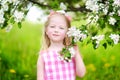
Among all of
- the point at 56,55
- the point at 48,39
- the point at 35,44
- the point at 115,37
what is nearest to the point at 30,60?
the point at 35,44

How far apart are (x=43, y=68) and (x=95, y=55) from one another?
2.40 m

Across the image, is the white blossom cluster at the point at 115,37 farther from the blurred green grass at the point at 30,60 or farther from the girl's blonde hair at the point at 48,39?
the blurred green grass at the point at 30,60

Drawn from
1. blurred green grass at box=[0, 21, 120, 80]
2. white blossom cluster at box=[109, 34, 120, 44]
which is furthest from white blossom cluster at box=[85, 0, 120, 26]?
blurred green grass at box=[0, 21, 120, 80]

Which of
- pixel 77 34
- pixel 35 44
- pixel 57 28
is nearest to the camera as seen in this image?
pixel 77 34

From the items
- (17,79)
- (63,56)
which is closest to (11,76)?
(17,79)

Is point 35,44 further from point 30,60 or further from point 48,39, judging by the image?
point 48,39

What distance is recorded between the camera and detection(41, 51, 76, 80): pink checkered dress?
4395mm

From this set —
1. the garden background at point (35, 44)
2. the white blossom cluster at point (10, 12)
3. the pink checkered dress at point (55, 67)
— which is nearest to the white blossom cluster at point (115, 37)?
the garden background at point (35, 44)

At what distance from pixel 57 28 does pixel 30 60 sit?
233cm

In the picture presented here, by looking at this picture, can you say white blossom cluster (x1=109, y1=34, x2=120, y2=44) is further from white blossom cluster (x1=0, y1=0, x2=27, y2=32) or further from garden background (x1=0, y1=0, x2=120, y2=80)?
white blossom cluster (x1=0, y1=0, x2=27, y2=32)

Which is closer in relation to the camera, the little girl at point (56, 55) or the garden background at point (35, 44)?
the garden background at point (35, 44)

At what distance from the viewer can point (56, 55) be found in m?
4.38

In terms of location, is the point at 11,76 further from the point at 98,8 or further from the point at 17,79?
the point at 98,8

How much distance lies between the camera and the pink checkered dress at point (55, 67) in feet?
14.4
